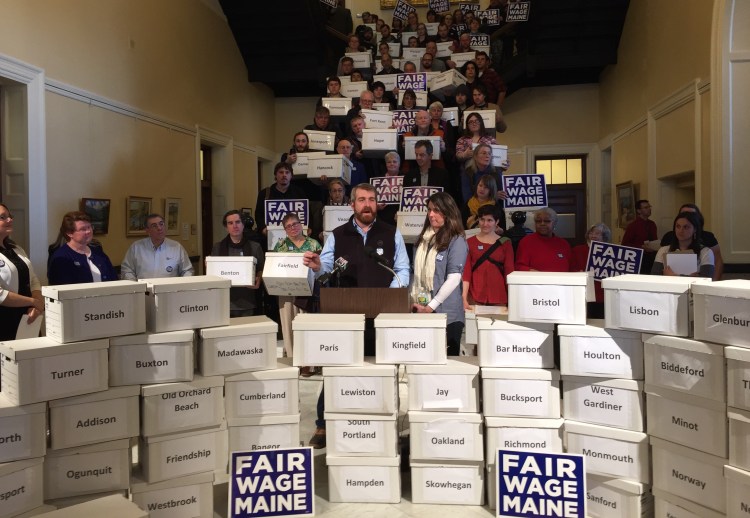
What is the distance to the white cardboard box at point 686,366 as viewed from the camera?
9.29ft

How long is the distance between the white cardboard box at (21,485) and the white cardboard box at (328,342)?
4.39 feet

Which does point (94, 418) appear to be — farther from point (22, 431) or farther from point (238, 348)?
point (238, 348)

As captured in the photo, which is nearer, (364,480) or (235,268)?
(364,480)

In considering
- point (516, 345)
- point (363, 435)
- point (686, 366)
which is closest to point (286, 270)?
point (363, 435)

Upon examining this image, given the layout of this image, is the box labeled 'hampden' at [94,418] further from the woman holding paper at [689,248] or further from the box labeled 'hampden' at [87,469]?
the woman holding paper at [689,248]

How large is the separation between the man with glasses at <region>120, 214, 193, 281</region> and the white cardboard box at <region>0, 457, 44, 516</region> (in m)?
2.77

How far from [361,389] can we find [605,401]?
1.28m

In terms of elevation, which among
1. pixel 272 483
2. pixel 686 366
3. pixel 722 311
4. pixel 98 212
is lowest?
pixel 272 483

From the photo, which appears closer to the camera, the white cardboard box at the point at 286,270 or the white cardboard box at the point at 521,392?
the white cardboard box at the point at 521,392

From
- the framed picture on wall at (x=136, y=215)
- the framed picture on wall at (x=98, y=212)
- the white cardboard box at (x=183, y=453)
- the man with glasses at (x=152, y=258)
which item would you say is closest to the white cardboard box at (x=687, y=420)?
the white cardboard box at (x=183, y=453)

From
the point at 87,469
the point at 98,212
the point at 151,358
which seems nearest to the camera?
the point at 87,469

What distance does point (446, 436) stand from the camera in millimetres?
3516

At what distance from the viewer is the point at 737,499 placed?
8.98 feet

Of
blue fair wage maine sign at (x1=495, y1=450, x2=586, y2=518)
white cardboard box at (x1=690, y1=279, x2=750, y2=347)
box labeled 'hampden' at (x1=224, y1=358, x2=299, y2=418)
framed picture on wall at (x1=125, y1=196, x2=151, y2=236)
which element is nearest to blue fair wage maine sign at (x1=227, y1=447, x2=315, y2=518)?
box labeled 'hampden' at (x1=224, y1=358, x2=299, y2=418)
